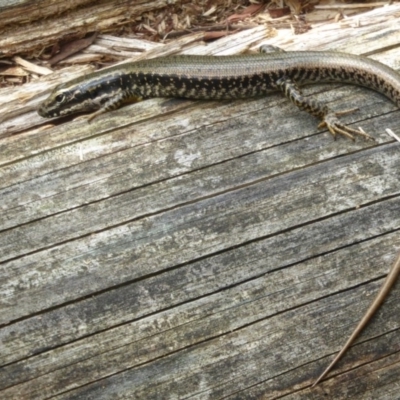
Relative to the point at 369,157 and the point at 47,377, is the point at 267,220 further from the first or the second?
the point at 47,377

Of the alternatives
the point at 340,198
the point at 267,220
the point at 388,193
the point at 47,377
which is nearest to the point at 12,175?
the point at 47,377

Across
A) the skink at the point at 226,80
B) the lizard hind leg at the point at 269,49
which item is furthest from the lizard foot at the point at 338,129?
the lizard hind leg at the point at 269,49

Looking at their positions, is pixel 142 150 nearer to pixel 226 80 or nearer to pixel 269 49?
pixel 226 80

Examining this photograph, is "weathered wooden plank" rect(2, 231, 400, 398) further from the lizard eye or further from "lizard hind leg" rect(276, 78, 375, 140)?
the lizard eye

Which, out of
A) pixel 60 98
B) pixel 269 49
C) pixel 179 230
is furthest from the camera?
pixel 269 49

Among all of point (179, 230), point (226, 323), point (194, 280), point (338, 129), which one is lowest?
point (226, 323)

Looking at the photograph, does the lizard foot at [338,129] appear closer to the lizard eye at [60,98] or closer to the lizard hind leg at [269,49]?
the lizard hind leg at [269,49]

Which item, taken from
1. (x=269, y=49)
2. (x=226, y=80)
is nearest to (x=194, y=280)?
(x=226, y=80)
